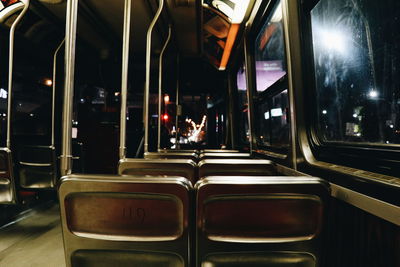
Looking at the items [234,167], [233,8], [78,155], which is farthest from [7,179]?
[233,8]

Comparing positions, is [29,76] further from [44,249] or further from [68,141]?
[68,141]

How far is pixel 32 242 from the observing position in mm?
2330

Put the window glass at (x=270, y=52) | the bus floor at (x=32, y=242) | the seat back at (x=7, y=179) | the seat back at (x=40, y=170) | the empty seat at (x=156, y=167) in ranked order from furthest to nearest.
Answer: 1. the seat back at (x=40, y=170)
2. the window glass at (x=270, y=52)
3. the seat back at (x=7, y=179)
4. the bus floor at (x=32, y=242)
5. the empty seat at (x=156, y=167)

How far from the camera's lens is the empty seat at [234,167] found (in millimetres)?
1619

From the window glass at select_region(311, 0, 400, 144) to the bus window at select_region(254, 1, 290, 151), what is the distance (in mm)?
371

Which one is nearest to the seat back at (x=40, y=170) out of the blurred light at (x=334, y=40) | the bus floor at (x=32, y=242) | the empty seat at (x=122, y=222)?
the bus floor at (x=32, y=242)

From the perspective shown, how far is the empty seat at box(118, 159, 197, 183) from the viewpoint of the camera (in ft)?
5.05

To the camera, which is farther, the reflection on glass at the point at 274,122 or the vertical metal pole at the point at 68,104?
the reflection on glass at the point at 274,122

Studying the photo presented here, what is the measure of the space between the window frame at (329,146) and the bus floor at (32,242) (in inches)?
86.9

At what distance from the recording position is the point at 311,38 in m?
1.92

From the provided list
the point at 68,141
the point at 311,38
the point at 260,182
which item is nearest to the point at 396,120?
the point at 260,182

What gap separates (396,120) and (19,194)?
120 inches

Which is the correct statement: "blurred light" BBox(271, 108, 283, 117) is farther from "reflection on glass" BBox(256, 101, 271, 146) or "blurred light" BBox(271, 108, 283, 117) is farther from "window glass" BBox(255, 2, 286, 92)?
"window glass" BBox(255, 2, 286, 92)

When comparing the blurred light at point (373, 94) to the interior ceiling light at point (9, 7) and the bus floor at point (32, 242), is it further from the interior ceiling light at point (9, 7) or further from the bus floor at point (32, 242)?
the interior ceiling light at point (9, 7)
